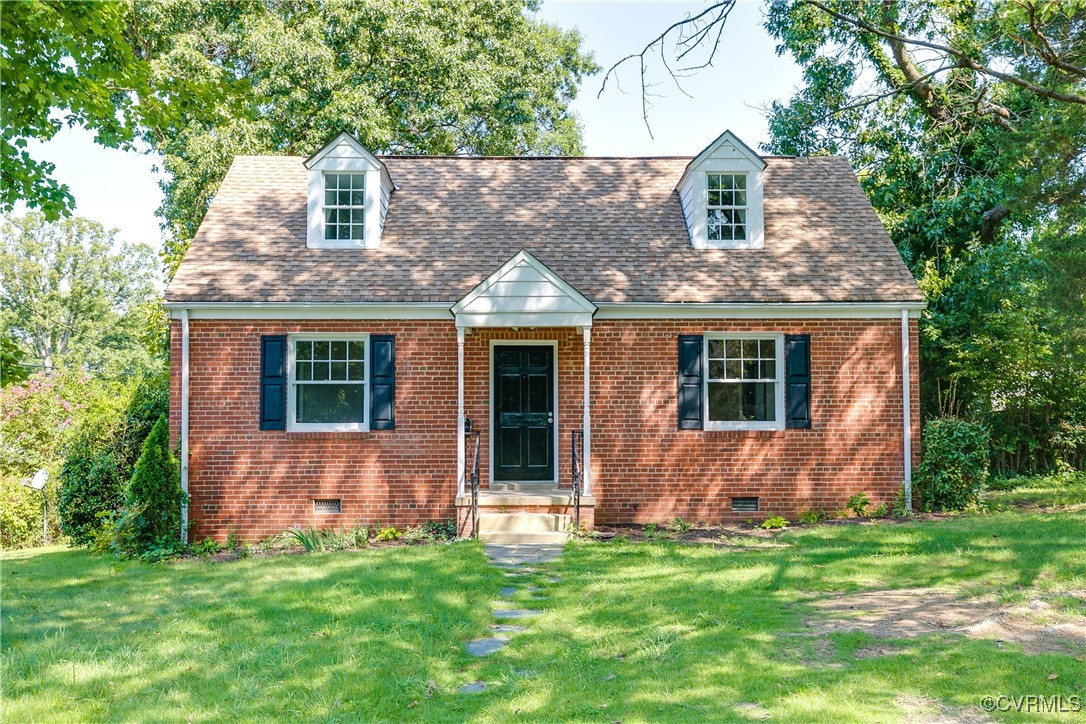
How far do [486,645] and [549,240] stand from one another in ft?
27.3

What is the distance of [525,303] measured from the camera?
1123 cm

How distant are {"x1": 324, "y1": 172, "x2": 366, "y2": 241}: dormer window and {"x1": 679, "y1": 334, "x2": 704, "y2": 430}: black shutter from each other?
563 centimetres

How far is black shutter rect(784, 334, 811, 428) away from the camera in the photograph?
1207 centimetres

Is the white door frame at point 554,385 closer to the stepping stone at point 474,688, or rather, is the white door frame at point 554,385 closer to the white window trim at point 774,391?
the white window trim at point 774,391

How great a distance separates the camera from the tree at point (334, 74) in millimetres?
18375

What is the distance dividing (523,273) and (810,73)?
34.8 ft

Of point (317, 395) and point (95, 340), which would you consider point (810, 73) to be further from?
point (95, 340)

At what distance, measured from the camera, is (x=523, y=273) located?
11297 millimetres

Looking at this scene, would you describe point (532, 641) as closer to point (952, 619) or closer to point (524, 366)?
point (952, 619)

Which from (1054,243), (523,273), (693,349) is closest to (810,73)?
(1054,243)

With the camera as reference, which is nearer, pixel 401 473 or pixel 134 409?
pixel 401 473

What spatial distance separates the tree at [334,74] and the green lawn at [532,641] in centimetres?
1215

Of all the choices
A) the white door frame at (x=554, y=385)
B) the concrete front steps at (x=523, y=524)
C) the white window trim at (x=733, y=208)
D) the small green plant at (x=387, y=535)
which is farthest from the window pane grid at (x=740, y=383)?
the small green plant at (x=387, y=535)

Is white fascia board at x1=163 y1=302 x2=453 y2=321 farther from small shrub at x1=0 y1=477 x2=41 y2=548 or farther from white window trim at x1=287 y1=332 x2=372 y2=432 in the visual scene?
small shrub at x1=0 y1=477 x2=41 y2=548
